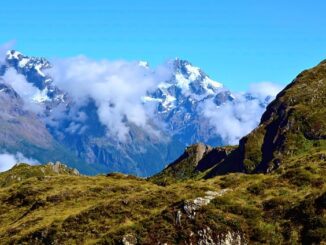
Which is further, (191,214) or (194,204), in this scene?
(194,204)

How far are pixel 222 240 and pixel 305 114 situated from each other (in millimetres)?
135099

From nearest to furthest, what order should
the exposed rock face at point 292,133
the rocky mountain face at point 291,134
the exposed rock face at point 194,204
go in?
the exposed rock face at point 194,204 < the rocky mountain face at point 291,134 < the exposed rock face at point 292,133

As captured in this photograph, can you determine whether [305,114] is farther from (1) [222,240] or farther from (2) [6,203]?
(1) [222,240]

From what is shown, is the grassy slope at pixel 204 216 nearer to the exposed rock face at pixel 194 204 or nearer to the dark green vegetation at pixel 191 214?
the dark green vegetation at pixel 191 214

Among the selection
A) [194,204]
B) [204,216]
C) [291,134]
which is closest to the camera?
[204,216]

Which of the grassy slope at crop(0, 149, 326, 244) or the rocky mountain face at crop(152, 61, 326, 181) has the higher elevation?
the rocky mountain face at crop(152, 61, 326, 181)

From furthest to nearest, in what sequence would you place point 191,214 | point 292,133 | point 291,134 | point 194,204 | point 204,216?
point 292,133
point 291,134
point 194,204
point 191,214
point 204,216

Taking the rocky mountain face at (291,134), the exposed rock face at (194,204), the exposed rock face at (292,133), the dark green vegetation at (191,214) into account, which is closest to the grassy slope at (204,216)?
the dark green vegetation at (191,214)

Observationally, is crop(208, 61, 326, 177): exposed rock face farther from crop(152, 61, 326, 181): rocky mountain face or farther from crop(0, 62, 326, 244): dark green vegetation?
crop(0, 62, 326, 244): dark green vegetation

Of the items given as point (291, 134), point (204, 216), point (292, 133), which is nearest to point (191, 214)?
point (204, 216)

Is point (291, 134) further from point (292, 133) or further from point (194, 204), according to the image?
point (194, 204)

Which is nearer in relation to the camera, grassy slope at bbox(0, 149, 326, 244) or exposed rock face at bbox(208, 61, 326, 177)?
grassy slope at bbox(0, 149, 326, 244)

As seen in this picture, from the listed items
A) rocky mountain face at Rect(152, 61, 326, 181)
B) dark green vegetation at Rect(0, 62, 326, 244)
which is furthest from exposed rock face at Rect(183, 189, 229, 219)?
rocky mountain face at Rect(152, 61, 326, 181)

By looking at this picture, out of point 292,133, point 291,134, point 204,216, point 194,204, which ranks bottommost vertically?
point 204,216
